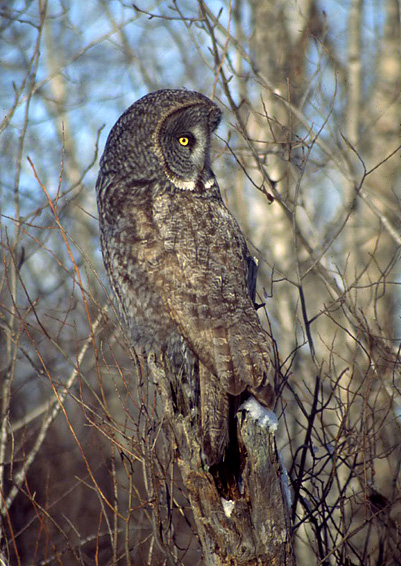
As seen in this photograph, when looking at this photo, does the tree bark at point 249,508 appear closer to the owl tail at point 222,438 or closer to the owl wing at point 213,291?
the owl tail at point 222,438

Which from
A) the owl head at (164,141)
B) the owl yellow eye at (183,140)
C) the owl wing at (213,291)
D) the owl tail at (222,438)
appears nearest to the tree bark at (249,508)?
the owl tail at (222,438)

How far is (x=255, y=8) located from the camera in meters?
5.23

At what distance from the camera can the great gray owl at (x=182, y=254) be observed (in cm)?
201

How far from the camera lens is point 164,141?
257 centimetres

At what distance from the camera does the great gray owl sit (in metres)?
2.01

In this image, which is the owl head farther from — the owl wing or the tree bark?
the tree bark

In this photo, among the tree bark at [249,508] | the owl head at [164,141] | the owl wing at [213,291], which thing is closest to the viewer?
the tree bark at [249,508]

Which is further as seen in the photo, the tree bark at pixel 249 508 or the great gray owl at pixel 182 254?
the great gray owl at pixel 182 254

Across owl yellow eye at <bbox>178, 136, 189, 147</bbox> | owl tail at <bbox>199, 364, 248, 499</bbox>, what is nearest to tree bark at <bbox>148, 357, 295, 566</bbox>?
owl tail at <bbox>199, 364, 248, 499</bbox>

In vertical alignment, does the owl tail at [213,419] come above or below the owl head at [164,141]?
below

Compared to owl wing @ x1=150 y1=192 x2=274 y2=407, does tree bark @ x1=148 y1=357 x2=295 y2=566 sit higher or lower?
lower

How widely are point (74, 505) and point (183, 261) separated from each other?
610 centimetres

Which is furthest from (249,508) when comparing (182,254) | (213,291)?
(182,254)

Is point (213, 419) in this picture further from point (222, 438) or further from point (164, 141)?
point (164, 141)
